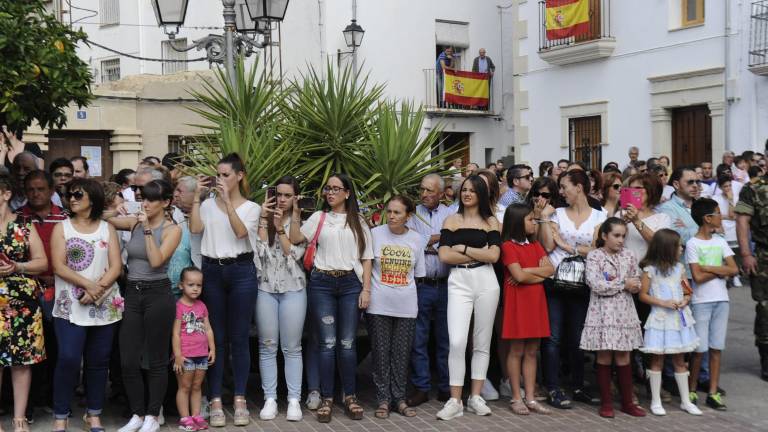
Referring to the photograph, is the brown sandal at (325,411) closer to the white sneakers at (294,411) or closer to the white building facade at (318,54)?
the white sneakers at (294,411)

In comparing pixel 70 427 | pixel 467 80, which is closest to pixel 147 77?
pixel 467 80

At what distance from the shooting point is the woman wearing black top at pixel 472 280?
26.2 ft

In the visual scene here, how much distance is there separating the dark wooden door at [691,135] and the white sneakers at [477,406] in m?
13.6

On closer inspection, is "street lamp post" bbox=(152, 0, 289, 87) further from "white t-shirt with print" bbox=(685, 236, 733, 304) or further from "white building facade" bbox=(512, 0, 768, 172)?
"white building facade" bbox=(512, 0, 768, 172)

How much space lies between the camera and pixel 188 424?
7465 mm

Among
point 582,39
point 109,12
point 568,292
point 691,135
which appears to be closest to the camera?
point 568,292

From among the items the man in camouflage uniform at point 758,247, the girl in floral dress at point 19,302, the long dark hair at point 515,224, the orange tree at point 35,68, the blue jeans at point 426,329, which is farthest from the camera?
the man in camouflage uniform at point 758,247

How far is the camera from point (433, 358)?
9320mm

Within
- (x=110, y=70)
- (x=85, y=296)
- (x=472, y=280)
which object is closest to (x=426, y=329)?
(x=472, y=280)

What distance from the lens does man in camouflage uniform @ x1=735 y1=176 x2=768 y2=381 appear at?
9.15m

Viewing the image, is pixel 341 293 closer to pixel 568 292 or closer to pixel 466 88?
pixel 568 292

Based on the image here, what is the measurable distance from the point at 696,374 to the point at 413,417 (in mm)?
2451

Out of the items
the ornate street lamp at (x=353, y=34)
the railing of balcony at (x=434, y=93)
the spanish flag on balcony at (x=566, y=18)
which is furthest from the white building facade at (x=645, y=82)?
the ornate street lamp at (x=353, y=34)

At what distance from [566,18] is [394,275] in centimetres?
1570
